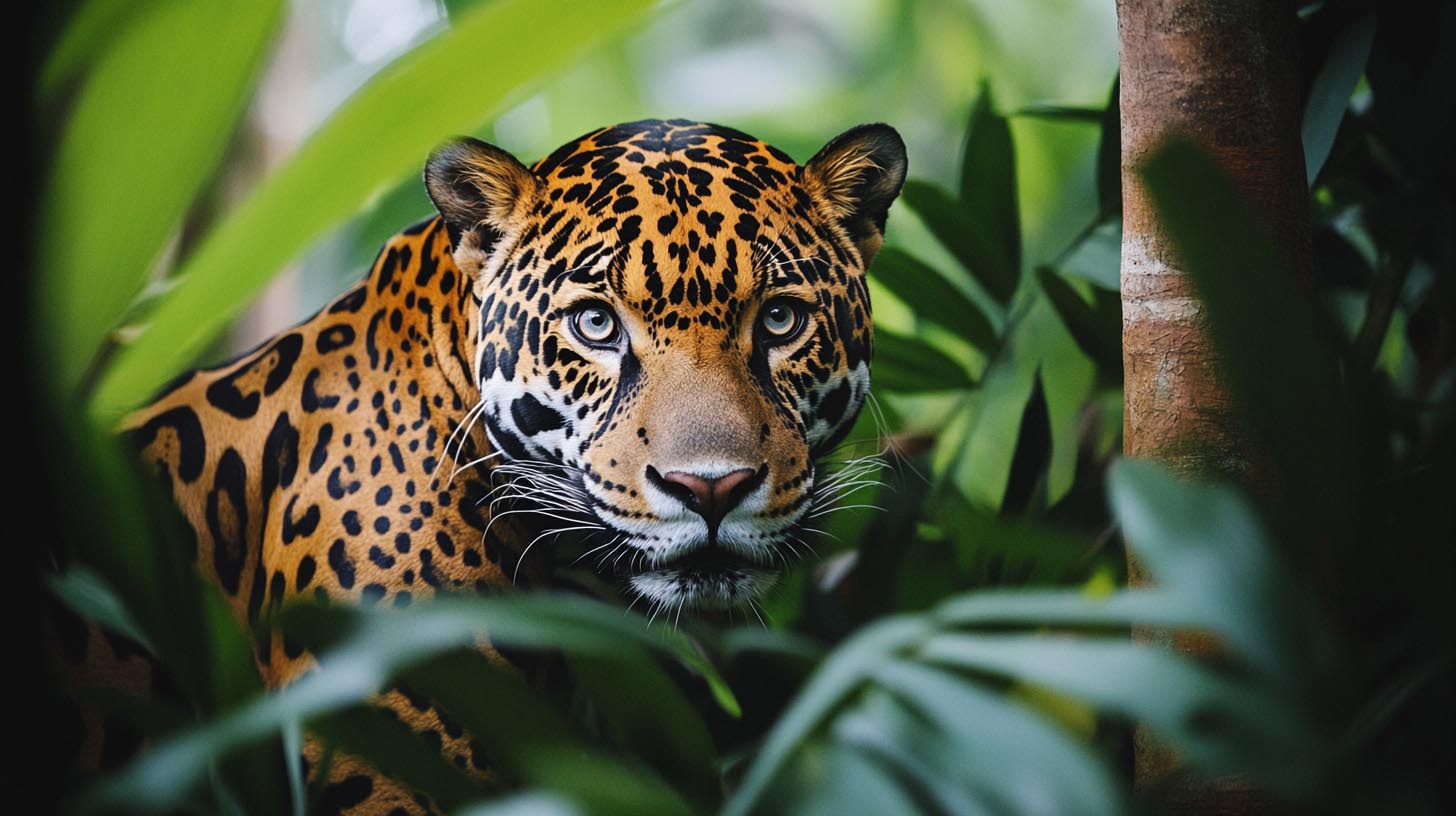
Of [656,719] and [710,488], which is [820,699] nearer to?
[656,719]

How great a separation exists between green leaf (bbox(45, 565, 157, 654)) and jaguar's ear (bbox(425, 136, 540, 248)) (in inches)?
19.1

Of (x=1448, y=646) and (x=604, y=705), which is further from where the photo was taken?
(x=604, y=705)

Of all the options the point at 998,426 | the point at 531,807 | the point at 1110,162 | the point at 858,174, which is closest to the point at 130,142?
the point at 531,807

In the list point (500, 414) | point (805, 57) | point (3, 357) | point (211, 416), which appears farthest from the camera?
point (805, 57)

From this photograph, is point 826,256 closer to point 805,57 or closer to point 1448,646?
point 1448,646

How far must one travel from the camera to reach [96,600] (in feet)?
2.09

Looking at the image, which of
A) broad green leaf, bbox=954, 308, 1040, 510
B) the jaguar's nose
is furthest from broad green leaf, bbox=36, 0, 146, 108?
broad green leaf, bbox=954, 308, 1040, 510

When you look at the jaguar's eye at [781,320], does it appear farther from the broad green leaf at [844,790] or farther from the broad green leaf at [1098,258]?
the broad green leaf at [844,790]

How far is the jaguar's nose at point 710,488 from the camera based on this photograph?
3.04 ft

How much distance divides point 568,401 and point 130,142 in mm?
513

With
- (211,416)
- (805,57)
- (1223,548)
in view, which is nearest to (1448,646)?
(1223,548)

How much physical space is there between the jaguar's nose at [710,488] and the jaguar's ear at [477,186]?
0.96ft

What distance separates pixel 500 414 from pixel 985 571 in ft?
1.81

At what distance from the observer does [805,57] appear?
5371mm
